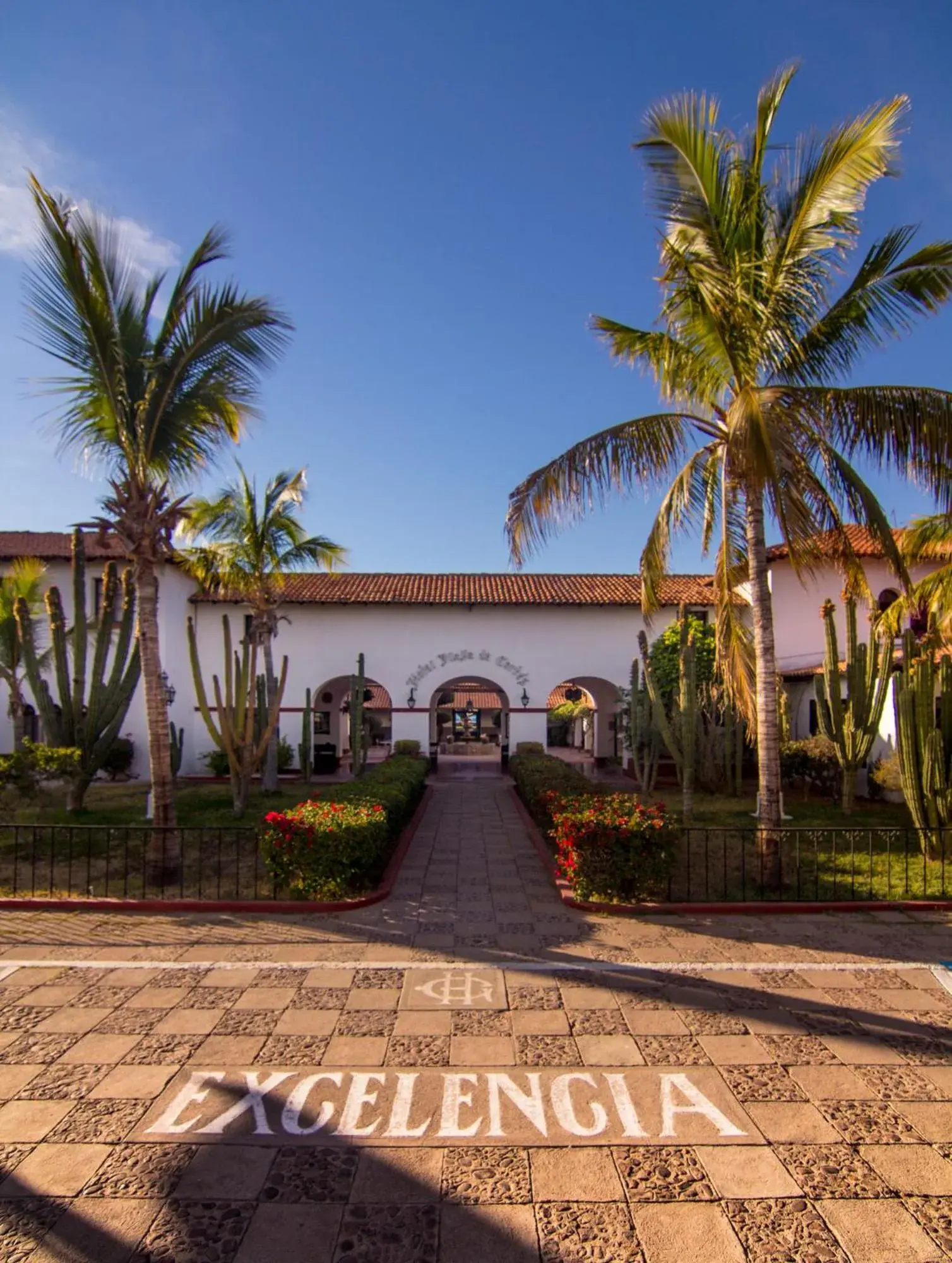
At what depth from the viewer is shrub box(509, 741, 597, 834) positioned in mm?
11594

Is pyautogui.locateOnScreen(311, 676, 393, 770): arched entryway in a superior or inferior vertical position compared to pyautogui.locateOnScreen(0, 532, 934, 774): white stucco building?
inferior

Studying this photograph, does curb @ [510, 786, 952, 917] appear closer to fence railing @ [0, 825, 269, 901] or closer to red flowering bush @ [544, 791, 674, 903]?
red flowering bush @ [544, 791, 674, 903]

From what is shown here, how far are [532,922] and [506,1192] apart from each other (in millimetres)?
4103

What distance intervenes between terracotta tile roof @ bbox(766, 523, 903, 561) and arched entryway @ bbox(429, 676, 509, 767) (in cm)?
1313

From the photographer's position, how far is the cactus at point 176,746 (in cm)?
1931

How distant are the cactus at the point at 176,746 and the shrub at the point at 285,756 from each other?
250 cm

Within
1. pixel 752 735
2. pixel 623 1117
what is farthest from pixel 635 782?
pixel 623 1117

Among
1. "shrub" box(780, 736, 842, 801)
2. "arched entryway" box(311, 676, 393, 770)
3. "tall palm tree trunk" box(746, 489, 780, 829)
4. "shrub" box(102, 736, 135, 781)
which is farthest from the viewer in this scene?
"arched entryway" box(311, 676, 393, 770)

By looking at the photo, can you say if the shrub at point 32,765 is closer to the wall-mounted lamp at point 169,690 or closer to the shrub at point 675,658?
the wall-mounted lamp at point 169,690

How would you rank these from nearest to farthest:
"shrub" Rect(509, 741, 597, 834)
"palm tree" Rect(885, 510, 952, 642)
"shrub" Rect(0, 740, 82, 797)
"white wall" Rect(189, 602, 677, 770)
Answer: "shrub" Rect(0, 740, 82, 797) < "shrub" Rect(509, 741, 597, 834) < "palm tree" Rect(885, 510, 952, 642) < "white wall" Rect(189, 602, 677, 770)

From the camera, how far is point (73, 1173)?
359 cm

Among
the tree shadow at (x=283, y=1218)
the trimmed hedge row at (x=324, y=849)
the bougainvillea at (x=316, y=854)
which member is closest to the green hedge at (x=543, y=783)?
the trimmed hedge row at (x=324, y=849)

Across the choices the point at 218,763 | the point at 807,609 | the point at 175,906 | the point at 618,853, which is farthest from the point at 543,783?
the point at 807,609

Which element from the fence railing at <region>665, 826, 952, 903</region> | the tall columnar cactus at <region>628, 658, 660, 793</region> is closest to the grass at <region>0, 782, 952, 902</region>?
the fence railing at <region>665, 826, 952, 903</region>
